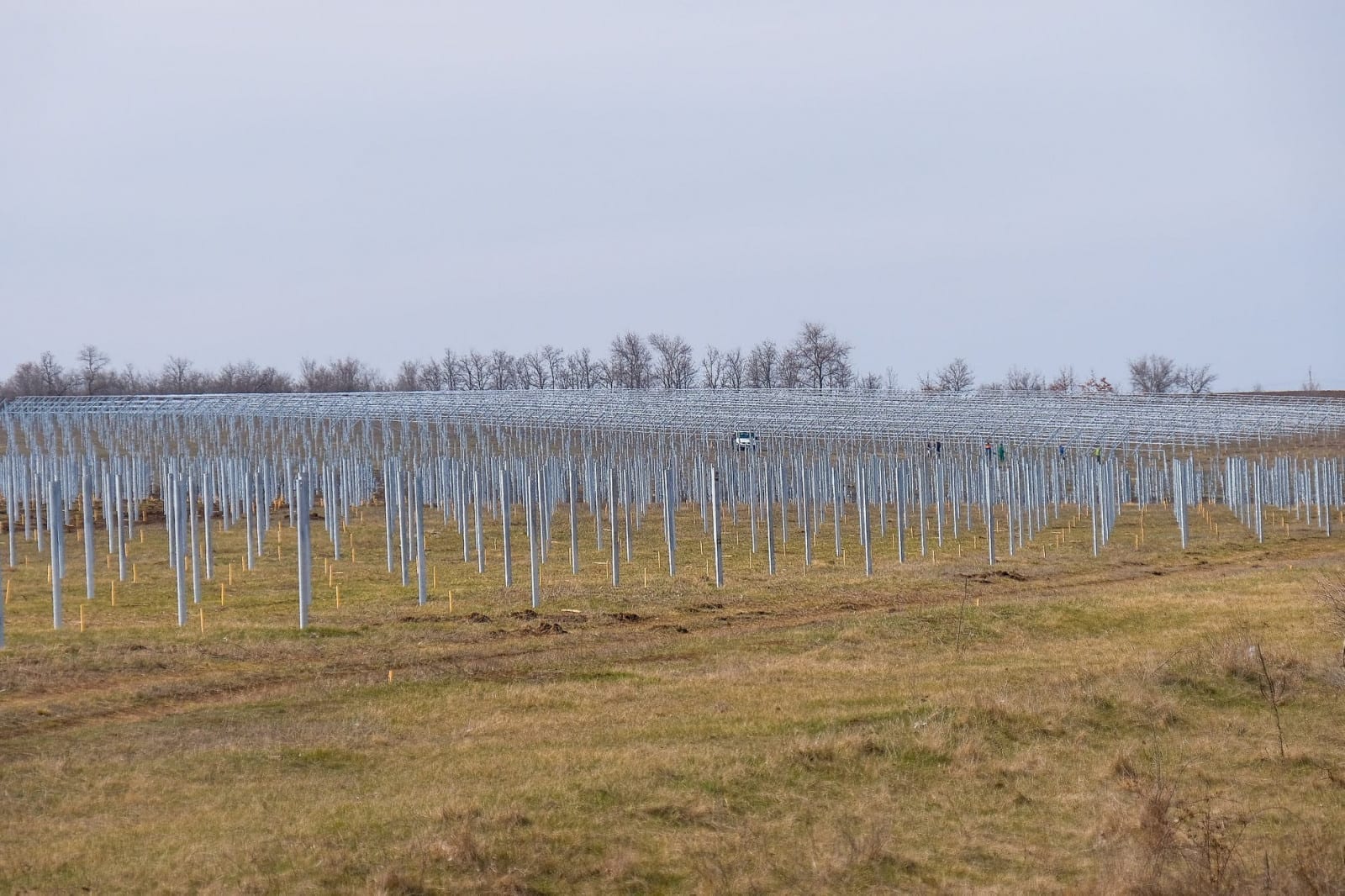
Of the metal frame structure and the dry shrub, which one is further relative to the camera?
the metal frame structure

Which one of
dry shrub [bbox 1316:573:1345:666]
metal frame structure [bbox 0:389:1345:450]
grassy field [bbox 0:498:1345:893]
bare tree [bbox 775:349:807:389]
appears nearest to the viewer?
grassy field [bbox 0:498:1345:893]

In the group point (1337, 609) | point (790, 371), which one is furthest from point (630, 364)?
point (1337, 609)

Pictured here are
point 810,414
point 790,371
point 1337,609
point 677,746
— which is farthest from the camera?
point 790,371

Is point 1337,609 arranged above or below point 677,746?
above

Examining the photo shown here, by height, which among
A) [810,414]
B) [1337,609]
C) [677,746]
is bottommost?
[677,746]

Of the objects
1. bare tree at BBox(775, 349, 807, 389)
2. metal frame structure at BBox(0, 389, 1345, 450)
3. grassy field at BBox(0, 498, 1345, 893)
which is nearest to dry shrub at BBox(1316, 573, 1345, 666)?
grassy field at BBox(0, 498, 1345, 893)

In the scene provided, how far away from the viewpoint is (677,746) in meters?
10.4

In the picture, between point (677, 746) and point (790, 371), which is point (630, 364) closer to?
point (790, 371)

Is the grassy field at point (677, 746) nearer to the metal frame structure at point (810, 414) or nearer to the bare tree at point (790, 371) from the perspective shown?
the metal frame structure at point (810, 414)

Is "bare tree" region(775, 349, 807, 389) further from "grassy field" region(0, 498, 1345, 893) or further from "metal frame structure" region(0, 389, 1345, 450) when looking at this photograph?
"grassy field" region(0, 498, 1345, 893)

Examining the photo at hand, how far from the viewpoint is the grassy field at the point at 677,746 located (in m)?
7.36

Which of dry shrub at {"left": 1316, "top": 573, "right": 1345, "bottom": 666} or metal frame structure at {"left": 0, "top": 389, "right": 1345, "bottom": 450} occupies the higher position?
metal frame structure at {"left": 0, "top": 389, "right": 1345, "bottom": 450}

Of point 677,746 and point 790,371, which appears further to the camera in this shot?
point 790,371

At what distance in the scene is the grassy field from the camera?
7363mm
